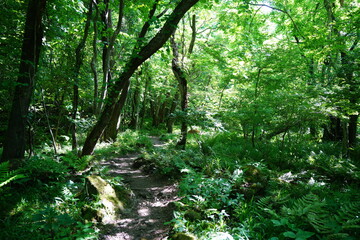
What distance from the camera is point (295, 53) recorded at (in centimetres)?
918

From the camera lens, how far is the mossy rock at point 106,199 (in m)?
3.73

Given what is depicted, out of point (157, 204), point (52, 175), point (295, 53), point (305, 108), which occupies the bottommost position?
point (157, 204)

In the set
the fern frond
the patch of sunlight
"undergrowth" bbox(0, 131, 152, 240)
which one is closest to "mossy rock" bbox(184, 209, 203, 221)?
the patch of sunlight

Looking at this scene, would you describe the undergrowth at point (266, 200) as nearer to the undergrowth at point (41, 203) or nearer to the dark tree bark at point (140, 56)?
the undergrowth at point (41, 203)

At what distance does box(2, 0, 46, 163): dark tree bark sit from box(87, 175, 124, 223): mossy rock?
6.21 feet

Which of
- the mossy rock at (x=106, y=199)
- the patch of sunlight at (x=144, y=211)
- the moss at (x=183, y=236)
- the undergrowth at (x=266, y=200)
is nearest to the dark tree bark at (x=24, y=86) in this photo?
the mossy rock at (x=106, y=199)

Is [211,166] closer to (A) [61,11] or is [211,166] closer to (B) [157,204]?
A: (B) [157,204]

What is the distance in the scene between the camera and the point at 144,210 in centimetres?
439

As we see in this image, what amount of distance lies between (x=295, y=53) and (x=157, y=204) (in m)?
9.14

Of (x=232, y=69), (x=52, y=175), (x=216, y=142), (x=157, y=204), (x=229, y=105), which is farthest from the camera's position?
(x=216, y=142)

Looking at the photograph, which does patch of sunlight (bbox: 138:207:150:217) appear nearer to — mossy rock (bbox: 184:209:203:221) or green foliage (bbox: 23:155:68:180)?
mossy rock (bbox: 184:209:203:221)

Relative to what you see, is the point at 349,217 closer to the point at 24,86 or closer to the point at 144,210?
the point at 144,210

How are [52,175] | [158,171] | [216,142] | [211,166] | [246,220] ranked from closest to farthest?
[246,220], [52,175], [211,166], [158,171], [216,142]

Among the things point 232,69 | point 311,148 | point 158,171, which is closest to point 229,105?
point 232,69
